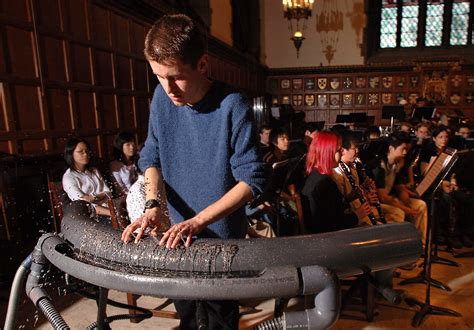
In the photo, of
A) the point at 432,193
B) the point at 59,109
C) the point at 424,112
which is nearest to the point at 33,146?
the point at 59,109

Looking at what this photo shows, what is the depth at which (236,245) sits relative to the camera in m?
0.53

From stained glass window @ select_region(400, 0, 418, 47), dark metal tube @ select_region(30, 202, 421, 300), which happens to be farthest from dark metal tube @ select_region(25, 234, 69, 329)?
stained glass window @ select_region(400, 0, 418, 47)

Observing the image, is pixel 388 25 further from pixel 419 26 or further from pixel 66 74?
pixel 66 74

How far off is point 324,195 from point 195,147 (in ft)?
5.73

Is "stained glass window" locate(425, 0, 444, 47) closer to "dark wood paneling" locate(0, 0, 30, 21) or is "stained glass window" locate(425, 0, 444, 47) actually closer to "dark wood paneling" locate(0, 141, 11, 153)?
"dark wood paneling" locate(0, 0, 30, 21)

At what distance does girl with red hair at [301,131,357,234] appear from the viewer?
102 inches

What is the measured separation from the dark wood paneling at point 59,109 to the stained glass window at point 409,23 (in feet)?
43.0

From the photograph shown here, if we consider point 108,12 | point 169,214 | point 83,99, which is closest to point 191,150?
point 169,214

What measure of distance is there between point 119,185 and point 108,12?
2.41m

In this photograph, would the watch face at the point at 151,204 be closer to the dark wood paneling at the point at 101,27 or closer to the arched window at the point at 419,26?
the dark wood paneling at the point at 101,27

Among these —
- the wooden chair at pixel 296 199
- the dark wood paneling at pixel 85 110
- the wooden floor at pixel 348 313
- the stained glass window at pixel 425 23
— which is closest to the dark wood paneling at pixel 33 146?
the dark wood paneling at pixel 85 110

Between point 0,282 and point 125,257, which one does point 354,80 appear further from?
point 125,257

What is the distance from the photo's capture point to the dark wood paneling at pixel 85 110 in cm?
429

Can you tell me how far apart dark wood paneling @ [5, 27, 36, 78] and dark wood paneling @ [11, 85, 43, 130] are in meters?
0.15
